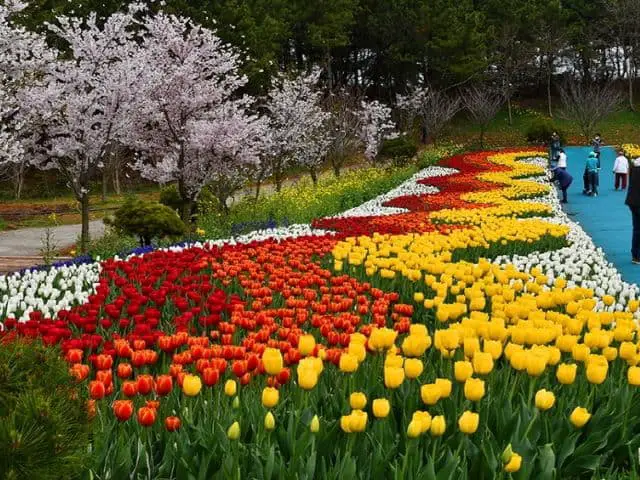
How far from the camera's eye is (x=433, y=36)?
48.1 m

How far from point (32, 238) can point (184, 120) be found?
298 inches

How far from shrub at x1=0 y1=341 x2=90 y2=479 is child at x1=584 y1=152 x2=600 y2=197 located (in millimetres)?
20727

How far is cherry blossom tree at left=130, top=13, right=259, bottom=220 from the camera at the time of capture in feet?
55.5

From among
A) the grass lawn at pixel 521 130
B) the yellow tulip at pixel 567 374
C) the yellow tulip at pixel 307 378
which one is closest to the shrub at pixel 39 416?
the yellow tulip at pixel 307 378

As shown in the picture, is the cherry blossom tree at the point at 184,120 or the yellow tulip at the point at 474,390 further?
the cherry blossom tree at the point at 184,120

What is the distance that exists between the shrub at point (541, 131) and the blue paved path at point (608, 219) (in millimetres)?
13488

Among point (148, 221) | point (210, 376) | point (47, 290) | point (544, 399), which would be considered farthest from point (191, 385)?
point (148, 221)

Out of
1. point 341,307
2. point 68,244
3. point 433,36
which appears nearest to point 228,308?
point 341,307

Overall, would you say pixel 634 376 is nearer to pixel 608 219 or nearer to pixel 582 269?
pixel 582 269

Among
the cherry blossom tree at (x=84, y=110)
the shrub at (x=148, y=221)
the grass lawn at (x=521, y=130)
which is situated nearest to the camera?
the shrub at (x=148, y=221)

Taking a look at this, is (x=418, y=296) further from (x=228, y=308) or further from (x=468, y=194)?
(x=468, y=194)

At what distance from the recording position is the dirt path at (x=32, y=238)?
19000 millimetres

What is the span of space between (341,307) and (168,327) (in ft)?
3.86

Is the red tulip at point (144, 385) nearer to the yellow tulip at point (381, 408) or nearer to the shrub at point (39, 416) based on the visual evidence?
the shrub at point (39, 416)
